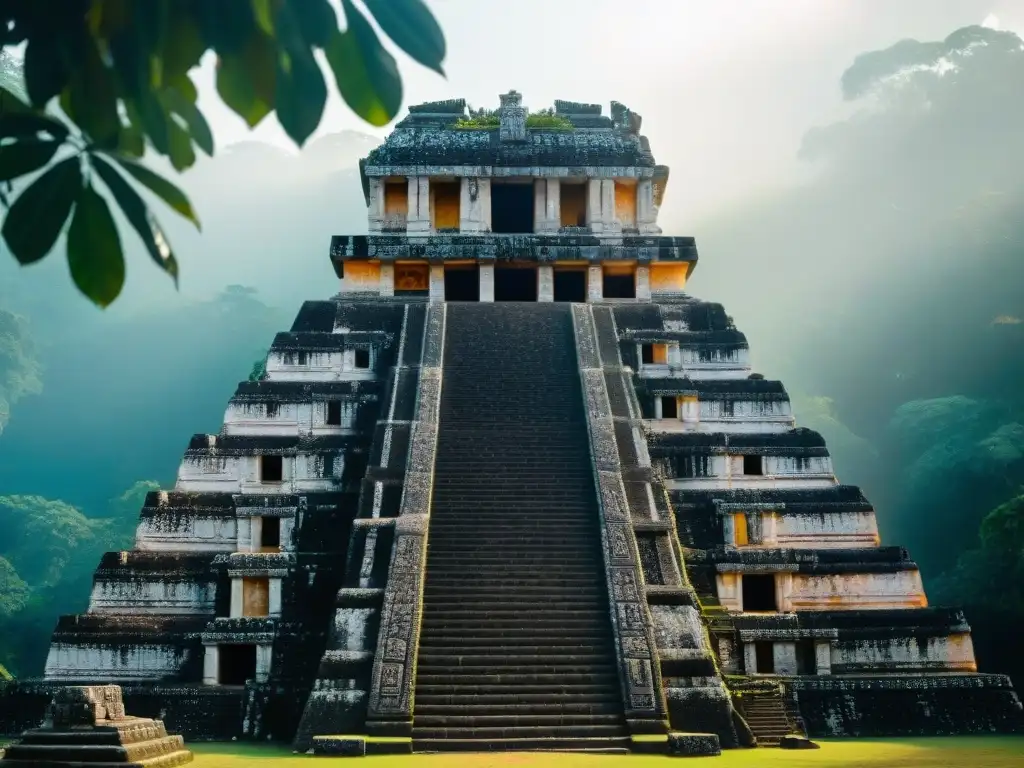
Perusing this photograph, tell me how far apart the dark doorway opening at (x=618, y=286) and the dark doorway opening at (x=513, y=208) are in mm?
1892

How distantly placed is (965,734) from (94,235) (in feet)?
37.5

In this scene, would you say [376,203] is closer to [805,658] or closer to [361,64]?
[805,658]

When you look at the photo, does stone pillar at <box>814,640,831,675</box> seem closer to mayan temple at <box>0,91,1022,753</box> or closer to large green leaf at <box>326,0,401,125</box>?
mayan temple at <box>0,91,1022,753</box>

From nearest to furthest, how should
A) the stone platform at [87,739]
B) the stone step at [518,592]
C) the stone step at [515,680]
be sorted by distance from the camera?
the stone platform at [87,739] → the stone step at [515,680] → the stone step at [518,592]

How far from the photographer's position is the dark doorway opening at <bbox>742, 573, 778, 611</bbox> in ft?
44.4

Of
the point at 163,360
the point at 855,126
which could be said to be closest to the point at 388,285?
the point at 855,126

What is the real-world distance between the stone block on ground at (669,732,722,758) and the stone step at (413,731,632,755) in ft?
1.12

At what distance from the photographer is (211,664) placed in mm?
12227

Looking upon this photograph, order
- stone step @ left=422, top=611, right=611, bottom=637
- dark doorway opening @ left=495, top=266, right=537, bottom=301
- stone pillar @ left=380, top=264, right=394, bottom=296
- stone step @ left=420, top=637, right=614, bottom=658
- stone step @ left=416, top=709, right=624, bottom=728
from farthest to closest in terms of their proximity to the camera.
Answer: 1. dark doorway opening @ left=495, top=266, right=537, bottom=301
2. stone pillar @ left=380, top=264, right=394, bottom=296
3. stone step @ left=422, top=611, right=611, bottom=637
4. stone step @ left=420, top=637, right=614, bottom=658
5. stone step @ left=416, top=709, right=624, bottom=728

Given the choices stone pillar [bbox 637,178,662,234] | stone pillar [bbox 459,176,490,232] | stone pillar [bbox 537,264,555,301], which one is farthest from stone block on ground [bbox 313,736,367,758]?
stone pillar [bbox 637,178,662,234]

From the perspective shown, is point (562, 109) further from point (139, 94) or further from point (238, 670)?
point (139, 94)

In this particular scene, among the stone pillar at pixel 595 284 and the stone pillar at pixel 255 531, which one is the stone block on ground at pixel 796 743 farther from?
the stone pillar at pixel 595 284

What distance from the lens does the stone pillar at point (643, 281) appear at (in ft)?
61.4

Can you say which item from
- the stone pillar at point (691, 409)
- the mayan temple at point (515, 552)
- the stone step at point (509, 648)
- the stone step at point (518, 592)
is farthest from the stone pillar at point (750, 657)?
the stone pillar at point (691, 409)
